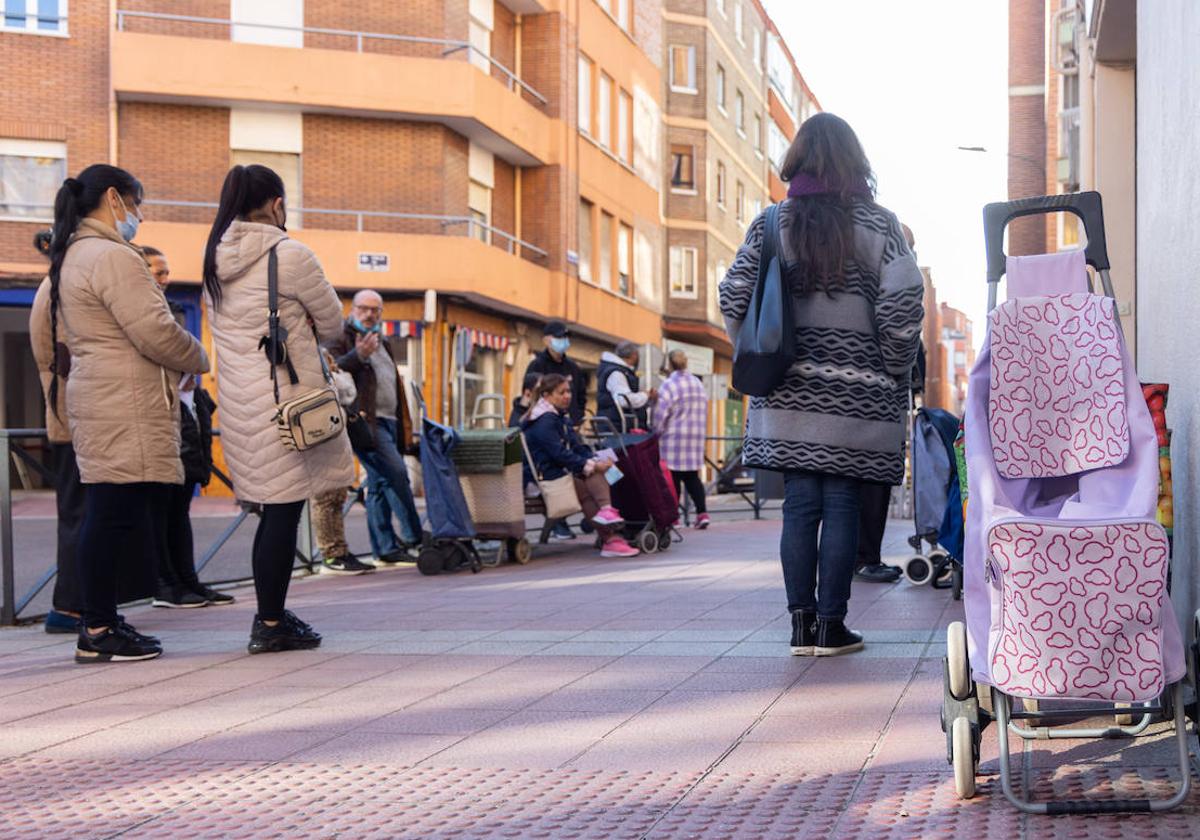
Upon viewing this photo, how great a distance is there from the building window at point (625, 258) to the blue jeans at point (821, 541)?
33.6 meters

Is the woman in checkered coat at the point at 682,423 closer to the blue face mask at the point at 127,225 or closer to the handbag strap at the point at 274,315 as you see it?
the blue face mask at the point at 127,225

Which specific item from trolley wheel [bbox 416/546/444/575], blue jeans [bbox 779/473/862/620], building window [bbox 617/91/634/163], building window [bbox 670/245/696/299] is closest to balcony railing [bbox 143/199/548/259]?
building window [bbox 617/91/634/163]

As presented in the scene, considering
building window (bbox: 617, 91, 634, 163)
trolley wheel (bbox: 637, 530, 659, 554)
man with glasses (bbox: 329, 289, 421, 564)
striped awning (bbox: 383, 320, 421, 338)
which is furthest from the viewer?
building window (bbox: 617, 91, 634, 163)

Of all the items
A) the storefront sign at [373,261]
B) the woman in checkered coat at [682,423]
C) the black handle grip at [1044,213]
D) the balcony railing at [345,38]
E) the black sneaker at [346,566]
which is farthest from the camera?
the storefront sign at [373,261]

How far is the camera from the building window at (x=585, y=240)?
121 feet

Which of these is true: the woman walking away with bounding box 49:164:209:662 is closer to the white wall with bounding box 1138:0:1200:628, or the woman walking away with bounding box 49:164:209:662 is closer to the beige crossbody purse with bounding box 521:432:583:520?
the white wall with bounding box 1138:0:1200:628

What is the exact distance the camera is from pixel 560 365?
15281mm

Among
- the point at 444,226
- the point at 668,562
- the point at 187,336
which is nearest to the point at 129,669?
the point at 187,336

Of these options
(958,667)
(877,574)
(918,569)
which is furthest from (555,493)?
(958,667)

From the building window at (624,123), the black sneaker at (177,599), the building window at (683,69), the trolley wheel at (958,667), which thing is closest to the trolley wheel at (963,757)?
the trolley wheel at (958,667)

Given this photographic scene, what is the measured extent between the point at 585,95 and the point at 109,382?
3143 cm

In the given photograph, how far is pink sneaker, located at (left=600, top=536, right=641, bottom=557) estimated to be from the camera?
12.9 meters

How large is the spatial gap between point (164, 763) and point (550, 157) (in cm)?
3129

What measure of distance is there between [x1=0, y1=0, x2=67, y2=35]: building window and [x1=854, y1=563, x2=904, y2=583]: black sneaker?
2378cm
